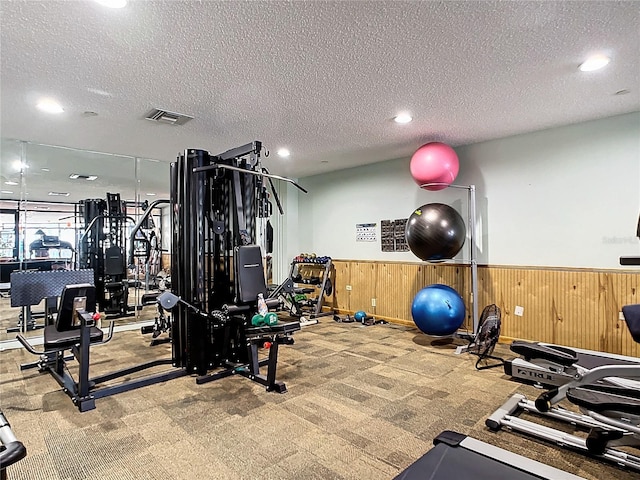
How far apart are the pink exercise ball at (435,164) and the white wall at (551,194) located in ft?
2.38

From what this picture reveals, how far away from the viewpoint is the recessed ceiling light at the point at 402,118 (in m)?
3.90

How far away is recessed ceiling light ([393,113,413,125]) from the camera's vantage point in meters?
3.90

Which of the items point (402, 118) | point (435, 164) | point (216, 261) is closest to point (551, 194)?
point (435, 164)

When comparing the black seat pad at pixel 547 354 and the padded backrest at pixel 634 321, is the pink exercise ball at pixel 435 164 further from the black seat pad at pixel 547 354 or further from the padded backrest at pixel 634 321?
the padded backrest at pixel 634 321

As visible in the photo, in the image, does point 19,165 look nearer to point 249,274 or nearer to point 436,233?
point 249,274

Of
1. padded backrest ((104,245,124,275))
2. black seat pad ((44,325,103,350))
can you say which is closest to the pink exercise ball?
black seat pad ((44,325,103,350))

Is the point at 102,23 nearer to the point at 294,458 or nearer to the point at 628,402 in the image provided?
the point at 294,458

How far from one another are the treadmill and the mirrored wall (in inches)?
162

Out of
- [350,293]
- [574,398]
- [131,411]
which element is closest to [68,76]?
[131,411]

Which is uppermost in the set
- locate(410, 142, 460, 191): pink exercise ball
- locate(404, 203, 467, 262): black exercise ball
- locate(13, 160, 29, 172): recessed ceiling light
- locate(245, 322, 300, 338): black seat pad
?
locate(13, 160, 29, 172): recessed ceiling light

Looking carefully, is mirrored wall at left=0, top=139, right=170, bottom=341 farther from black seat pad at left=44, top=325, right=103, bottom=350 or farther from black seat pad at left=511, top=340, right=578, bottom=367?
black seat pad at left=511, top=340, right=578, bottom=367

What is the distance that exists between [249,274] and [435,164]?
8.31ft

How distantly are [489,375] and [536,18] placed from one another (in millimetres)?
2908

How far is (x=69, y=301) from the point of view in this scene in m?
2.95
